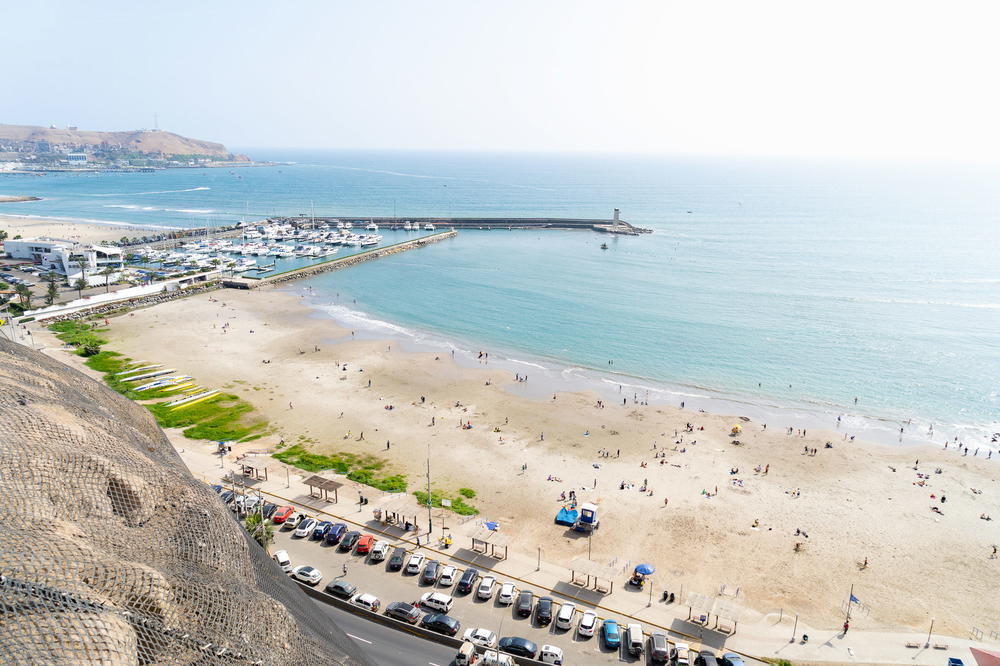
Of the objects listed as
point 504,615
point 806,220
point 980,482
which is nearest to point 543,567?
point 504,615

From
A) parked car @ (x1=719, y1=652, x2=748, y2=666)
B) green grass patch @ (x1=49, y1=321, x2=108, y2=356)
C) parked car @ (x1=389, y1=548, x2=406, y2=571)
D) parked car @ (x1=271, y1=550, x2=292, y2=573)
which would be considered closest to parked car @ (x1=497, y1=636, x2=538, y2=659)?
parked car @ (x1=389, y1=548, x2=406, y2=571)

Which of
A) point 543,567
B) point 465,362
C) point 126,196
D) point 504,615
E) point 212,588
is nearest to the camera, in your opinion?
point 212,588

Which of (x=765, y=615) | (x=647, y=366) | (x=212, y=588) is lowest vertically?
(x=765, y=615)

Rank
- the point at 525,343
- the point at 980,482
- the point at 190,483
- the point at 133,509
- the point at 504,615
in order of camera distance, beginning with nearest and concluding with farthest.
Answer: the point at 133,509
the point at 190,483
the point at 504,615
the point at 980,482
the point at 525,343

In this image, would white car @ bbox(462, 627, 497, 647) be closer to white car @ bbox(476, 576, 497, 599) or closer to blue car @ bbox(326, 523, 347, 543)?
white car @ bbox(476, 576, 497, 599)

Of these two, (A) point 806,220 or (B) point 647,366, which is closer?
(B) point 647,366

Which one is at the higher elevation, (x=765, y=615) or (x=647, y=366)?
(x=647, y=366)

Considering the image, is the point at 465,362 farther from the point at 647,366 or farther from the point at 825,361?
the point at 825,361
